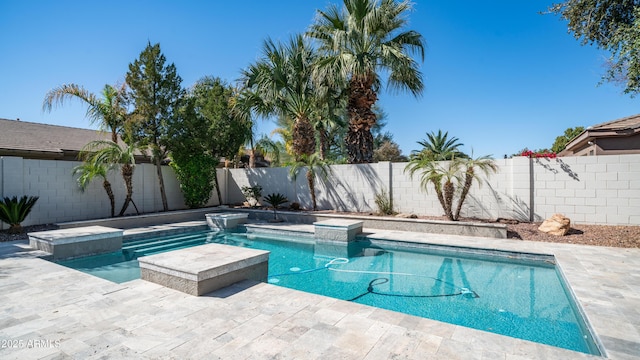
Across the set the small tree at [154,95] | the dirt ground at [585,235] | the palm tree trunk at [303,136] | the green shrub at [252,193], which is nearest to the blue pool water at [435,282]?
the dirt ground at [585,235]

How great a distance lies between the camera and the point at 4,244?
7738 millimetres

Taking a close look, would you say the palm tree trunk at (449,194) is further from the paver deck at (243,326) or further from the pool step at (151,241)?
the pool step at (151,241)

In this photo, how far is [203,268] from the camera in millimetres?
4336

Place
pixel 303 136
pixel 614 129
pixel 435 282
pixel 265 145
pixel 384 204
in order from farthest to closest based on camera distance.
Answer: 1. pixel 265 145
2. pixel 303 136
3. pixel 384 204
4. pixel 614 129
5. pixel 435 282

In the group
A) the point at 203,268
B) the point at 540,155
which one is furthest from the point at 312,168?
the point at 203,268

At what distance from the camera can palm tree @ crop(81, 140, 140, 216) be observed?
1077cm

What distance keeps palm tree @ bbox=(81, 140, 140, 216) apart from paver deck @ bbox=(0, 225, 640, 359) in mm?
6727

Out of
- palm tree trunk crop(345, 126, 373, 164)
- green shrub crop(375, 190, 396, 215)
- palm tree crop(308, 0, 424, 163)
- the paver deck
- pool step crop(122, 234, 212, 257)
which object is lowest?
pool step crop(122, 234, 212, 257)

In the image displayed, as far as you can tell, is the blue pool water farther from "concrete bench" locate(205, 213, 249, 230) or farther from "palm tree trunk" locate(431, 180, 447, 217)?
"palm tree trunk" locate(431, 180, 447, 217)

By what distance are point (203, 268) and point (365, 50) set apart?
32.3 ft

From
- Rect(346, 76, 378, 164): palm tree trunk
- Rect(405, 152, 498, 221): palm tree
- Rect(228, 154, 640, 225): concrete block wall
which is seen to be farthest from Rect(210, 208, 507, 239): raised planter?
Rect(346, 76, 378, 164): palm tree trunk

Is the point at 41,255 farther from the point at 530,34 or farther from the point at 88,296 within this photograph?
the point at 530,34

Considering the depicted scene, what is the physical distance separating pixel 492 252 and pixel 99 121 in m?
14.2

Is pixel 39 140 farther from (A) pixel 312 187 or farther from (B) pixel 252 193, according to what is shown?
(A) pixel 312 187
